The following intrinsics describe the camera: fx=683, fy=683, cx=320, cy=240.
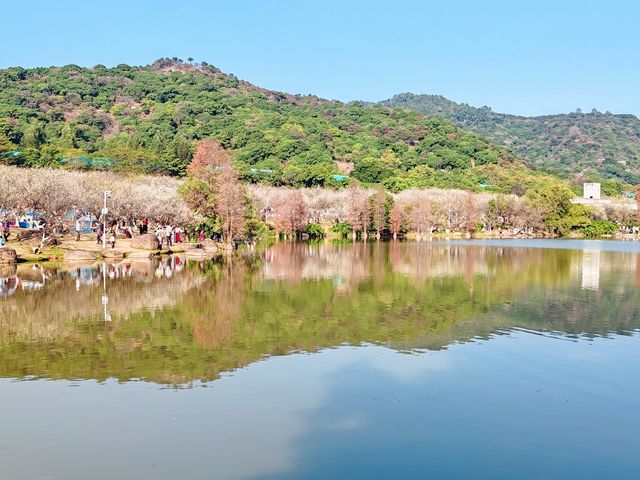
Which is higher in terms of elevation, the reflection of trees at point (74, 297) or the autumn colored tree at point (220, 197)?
the autumn colored tree at point (220, 197)

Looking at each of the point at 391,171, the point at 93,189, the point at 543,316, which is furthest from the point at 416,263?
the point at 391,171

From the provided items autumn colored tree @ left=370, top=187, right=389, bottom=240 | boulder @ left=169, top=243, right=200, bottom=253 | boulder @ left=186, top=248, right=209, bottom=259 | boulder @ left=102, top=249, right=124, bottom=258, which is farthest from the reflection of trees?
autumn colored tree @ left=370, top=187, right=389, bottom=240

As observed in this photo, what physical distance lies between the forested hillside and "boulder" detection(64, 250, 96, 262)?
4751cm

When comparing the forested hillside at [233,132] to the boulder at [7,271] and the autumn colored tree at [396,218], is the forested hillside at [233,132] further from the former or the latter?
the boulder at [7,271]

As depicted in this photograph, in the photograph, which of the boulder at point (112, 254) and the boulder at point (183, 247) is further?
the boulder at point (183, 247)

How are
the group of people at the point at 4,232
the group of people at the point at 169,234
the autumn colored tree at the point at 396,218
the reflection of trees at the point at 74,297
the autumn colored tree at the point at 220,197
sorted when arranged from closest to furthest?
1. the reflection of trees at the point at 74,297
2. the group of people at the point at 4,232
3. the group of people at the point at 169,234
4. the autumn colored tree at the point at 220,197
5. the autumn colored tree at the point at 396,218

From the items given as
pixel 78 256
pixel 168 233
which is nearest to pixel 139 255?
pixel 78 256

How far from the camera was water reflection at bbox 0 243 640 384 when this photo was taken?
52.1ft

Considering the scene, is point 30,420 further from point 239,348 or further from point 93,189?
point 93,189

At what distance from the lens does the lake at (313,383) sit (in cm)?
979

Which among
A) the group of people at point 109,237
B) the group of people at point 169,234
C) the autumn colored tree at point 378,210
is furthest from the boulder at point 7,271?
the autumn colored tree at point 378,210

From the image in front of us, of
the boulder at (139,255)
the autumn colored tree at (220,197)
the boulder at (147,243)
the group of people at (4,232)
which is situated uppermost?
the autumn colored tree at (220,197)

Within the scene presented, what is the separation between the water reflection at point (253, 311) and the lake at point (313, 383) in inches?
4.0

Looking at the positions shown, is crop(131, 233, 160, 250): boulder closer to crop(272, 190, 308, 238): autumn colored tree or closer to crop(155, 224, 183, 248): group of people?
crop(155, 224, 183, 248): group of people
